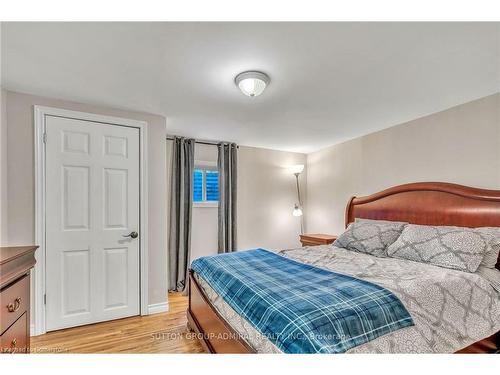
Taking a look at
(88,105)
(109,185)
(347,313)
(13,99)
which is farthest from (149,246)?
(347,313)

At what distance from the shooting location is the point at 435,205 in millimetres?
2650

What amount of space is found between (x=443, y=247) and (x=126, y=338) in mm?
2829

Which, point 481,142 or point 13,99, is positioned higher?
point 13,99

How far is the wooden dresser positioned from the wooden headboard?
333 cm

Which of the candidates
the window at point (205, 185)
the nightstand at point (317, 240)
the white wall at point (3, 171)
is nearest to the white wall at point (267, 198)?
the window at point (205, 185)

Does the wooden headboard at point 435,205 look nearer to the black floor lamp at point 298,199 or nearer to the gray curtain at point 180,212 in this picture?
the black floor lamp at point 298,199

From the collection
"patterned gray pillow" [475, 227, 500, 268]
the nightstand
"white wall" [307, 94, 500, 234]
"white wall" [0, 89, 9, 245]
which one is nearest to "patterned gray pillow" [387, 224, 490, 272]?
"patterned gray pillow" [475, 227, 500, 268]

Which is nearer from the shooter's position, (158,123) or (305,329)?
(305,329)

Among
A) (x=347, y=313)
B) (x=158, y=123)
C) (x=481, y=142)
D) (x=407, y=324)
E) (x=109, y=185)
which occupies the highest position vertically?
(x=158, y=123)

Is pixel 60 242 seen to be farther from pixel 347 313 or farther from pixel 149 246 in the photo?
pixel 347 313

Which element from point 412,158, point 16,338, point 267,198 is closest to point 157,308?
point 16,338

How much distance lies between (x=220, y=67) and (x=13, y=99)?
76.6 inches
